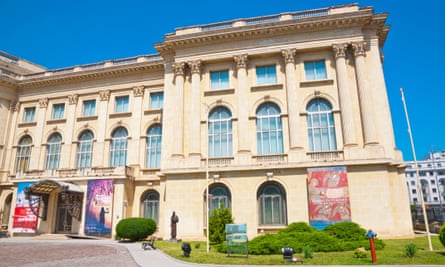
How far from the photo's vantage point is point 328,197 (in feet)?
72.9

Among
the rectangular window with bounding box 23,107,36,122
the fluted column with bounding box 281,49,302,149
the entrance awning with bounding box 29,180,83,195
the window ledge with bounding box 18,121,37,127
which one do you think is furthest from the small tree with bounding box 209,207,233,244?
the rectangular window with bounding box 23,107,36,122

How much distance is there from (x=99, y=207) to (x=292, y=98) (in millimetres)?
19020

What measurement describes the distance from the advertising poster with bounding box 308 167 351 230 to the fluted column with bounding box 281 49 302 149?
2.98 m

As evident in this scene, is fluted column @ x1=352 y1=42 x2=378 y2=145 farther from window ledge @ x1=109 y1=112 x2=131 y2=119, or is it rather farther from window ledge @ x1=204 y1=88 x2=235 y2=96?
window ledge @ x1=109 y1=112 x2=131 y2=119

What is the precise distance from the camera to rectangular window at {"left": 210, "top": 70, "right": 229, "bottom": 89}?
2784cm

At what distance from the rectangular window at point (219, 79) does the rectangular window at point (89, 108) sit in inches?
558

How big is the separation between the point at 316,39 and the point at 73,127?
25.9 m

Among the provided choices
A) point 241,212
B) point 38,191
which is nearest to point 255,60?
point 241,212

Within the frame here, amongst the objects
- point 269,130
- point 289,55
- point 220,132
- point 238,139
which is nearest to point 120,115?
point 220,132

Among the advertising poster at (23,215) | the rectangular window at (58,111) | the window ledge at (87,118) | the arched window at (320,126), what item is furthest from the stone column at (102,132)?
the arched window at (320,126)

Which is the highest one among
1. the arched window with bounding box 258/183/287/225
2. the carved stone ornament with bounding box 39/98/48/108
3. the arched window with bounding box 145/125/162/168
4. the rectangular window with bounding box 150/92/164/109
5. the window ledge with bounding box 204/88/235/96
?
the carved stone ornament with bounding box 39/98/48/108

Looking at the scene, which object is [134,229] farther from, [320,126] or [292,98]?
[320,126]

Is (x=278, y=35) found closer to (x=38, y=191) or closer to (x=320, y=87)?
(x=320, y=87)

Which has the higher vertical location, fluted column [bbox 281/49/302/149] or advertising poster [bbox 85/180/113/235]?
fluted column [bbox 281/49/302/149]
